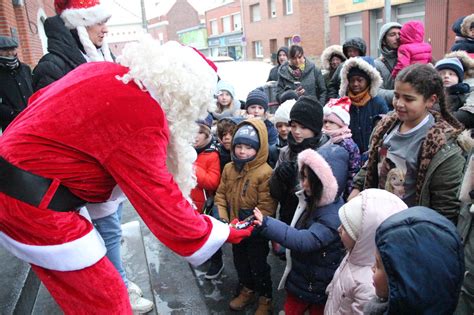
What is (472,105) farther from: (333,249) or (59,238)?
(59,238)

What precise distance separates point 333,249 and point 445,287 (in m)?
1.15

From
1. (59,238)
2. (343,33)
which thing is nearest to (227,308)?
(59,238)

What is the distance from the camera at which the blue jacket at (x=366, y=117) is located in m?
3.85

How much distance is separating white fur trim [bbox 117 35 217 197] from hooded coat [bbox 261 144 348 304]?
0.75 metres

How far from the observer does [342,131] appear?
3.13 metres

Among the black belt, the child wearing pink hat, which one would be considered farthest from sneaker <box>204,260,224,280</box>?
the black belt

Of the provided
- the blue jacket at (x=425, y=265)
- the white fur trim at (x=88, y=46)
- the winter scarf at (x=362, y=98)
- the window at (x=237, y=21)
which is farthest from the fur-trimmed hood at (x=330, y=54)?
the window at (x=237, y=21)

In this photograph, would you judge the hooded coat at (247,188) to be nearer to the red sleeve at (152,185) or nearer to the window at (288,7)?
the red sleeve at (152,185)

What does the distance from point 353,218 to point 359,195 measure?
127 millimetres

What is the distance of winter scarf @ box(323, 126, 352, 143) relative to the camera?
3059 mm

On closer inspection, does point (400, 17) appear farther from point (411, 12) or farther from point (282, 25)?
point (282, 25)

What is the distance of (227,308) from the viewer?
Result: 3.07m

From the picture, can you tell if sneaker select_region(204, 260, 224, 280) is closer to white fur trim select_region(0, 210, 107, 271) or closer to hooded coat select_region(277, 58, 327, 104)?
white fur trim select_region(0, 210, 107, 271)

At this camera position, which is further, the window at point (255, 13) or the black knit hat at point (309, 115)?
the window at point (255, 13)
